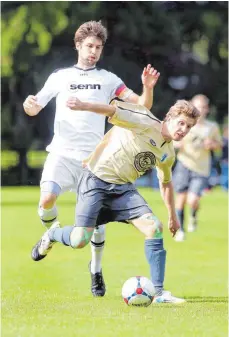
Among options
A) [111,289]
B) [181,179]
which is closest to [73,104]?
[111,289]

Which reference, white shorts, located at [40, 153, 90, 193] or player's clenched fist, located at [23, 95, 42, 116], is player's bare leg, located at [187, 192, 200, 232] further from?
player's clenched fist, located at [23, 95, 42, 116]

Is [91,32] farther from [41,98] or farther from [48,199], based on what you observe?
[48,199]

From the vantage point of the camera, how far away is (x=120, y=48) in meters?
39.5

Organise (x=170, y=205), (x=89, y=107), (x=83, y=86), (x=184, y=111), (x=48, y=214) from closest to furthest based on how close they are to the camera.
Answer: (x=89, y=107) < (x=184, y=111) < (x=170, y=205) < (x=83, y=86) < (x=48, y=214)

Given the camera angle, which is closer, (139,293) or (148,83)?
(139,293)

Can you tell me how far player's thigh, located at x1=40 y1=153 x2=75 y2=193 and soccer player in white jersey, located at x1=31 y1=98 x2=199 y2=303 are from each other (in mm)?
679

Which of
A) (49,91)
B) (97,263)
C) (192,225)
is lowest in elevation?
(192,225)

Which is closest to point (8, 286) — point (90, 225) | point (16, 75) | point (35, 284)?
point (35, 284)

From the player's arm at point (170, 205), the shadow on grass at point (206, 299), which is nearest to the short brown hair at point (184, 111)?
the player's arm at point (170, 205)

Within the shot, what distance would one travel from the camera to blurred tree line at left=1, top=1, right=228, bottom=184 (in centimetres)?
3612

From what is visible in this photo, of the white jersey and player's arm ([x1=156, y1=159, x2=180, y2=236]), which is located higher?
the white jersey

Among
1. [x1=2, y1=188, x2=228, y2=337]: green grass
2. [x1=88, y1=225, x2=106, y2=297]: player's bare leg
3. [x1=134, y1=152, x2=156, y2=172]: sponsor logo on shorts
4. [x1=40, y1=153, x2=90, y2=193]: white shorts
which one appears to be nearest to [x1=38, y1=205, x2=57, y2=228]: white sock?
[x1=40, y1=153, x2=90, y2=193]: white shorts

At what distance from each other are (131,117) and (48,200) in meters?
1.55

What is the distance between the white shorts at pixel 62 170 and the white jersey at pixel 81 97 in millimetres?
61
